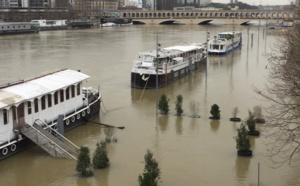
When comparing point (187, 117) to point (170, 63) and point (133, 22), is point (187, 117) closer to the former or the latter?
point (170, 63)

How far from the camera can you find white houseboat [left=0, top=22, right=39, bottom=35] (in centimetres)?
8319

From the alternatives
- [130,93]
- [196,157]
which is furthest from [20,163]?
[130,93]

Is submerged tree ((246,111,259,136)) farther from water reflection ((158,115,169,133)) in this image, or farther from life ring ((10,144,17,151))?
life ring ((10,144,17,151))

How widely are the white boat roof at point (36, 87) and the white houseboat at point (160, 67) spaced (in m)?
6.91

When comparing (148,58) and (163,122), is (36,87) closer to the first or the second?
(163,122)

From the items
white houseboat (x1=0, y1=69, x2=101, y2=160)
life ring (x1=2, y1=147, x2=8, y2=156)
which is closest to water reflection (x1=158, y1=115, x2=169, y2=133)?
white houseboat (x1=0, y1=69, x2=101, y2=160)

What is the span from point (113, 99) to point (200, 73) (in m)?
11.9

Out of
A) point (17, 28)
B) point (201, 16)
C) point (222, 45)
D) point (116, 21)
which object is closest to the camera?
point (222, 45)

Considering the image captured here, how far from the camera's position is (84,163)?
13969 mm

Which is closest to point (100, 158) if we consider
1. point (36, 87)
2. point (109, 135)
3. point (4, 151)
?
point (109, 135)

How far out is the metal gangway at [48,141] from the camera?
618 inches

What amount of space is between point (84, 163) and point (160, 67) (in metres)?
16.7

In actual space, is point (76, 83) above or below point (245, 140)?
above

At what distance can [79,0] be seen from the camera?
17088cm
